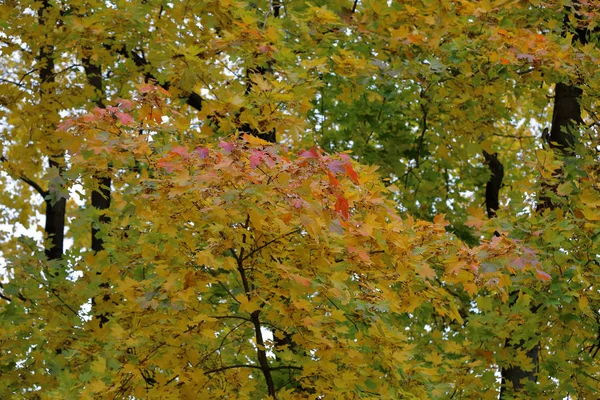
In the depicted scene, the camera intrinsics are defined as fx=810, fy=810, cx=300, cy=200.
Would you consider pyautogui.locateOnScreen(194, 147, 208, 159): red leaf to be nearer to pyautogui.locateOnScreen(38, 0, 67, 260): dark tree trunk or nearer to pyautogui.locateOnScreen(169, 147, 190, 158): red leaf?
pyautogui.locateOnScreen(169, 147, 190, 158): red leaf

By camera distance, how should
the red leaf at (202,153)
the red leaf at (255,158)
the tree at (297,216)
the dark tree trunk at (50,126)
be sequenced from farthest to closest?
the dark tree trunk at (50,126)
the tree at (297,216)
the red leaf at (202,153)
the red leaf at (255,158)

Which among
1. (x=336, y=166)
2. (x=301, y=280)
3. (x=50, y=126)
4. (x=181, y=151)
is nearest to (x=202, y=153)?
(x=181, y=151)

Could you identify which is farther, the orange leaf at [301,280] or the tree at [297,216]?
the tree at [297,216]

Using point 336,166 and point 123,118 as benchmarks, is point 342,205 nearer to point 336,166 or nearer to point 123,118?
point 336,166

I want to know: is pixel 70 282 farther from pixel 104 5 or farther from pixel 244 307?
pixel 244 307

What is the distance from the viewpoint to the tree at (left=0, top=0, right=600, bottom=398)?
4.63 m

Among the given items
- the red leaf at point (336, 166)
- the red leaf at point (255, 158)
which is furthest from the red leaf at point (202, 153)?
the red leaf at point (336, 166)

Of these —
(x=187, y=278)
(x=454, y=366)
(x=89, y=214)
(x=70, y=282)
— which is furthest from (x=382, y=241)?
(x=70, y=282)

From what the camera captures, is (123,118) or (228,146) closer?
(228,146)

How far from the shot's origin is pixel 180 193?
168 inches

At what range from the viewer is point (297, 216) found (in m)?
4.33

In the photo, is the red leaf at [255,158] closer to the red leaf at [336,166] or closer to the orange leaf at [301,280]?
the red leaf at [336,166]

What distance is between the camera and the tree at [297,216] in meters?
4.63

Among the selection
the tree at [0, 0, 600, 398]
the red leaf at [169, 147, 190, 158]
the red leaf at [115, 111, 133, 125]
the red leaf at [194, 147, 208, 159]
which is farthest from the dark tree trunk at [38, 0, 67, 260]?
the red leaf at [194, 147, 208, 159]
